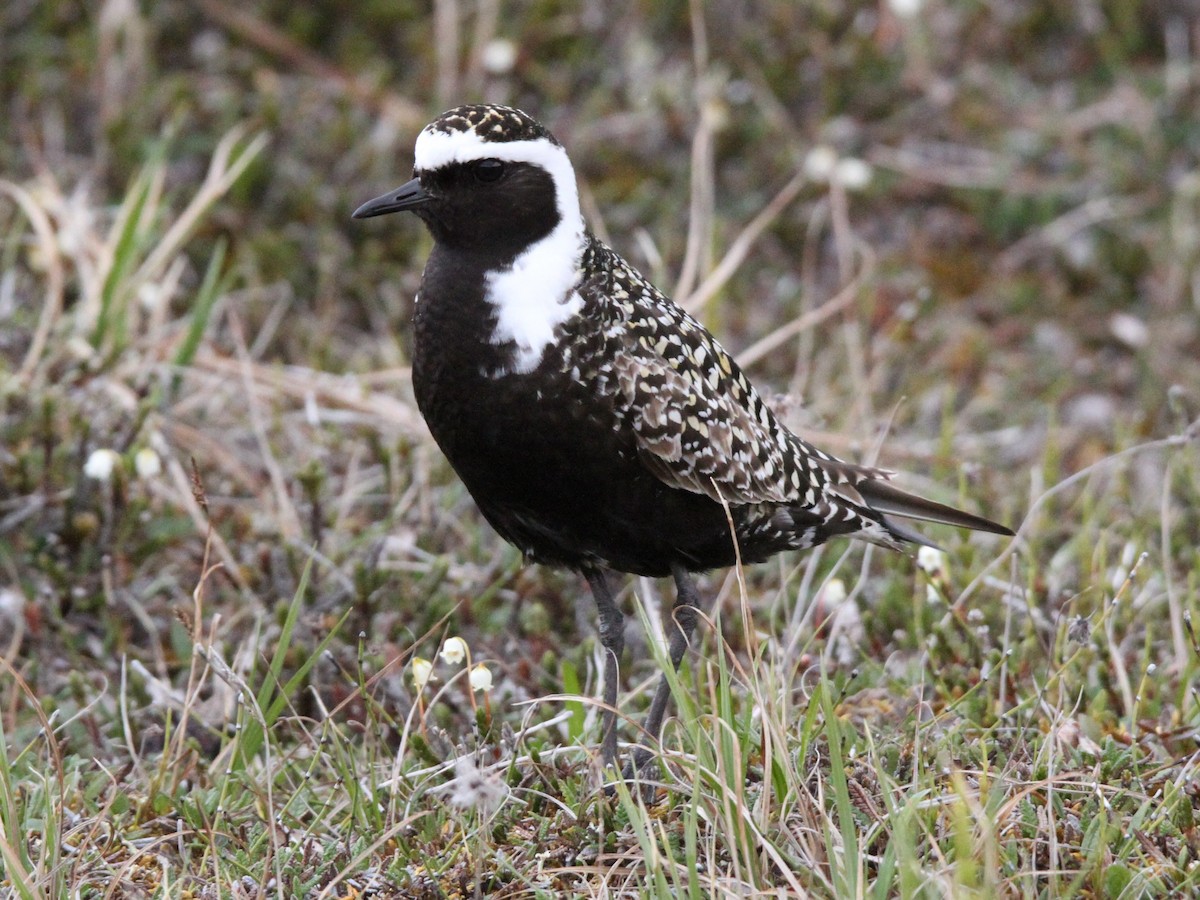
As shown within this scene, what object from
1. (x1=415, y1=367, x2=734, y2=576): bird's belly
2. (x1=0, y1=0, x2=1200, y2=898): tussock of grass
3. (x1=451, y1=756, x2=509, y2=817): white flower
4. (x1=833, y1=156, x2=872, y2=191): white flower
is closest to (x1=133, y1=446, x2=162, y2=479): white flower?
(x1=0, y1=0, x2=1200, y2=898): tussock of grass

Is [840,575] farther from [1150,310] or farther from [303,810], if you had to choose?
[1150,310]

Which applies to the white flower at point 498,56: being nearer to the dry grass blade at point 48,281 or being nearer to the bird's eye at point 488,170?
the dry grass blade at point 48,281

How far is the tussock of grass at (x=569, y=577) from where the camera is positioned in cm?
338

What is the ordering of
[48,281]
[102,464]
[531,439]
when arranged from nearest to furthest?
1. [531,439]
2. [102,464]
3. [48,281]

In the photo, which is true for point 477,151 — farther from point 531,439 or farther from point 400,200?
point 531,439

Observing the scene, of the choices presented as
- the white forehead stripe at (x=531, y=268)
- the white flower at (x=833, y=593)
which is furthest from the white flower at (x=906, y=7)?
the white forehead stripe at (x=531, y=268)

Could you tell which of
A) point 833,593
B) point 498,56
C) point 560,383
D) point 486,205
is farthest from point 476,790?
point 498,56

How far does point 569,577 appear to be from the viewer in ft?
17.0

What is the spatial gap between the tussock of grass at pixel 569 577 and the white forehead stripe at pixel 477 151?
3.16 feet

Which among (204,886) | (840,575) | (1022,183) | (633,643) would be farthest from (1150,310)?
(204,886)

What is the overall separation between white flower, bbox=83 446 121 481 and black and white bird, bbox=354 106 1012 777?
1409 mm

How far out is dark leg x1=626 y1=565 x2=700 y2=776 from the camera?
3.94 meters

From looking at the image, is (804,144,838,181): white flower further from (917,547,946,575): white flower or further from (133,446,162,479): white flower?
(133,446,162,479): white flower

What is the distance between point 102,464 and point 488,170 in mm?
1718
